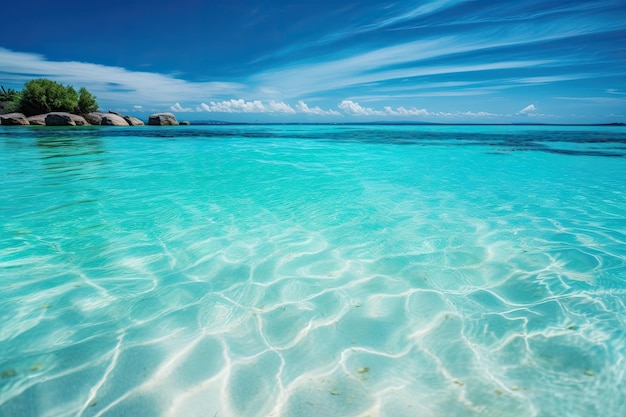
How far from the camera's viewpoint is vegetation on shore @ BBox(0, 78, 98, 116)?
4378cm

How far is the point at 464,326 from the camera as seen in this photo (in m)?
2.30

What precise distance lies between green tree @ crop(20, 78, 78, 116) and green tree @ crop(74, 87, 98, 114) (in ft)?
6.28

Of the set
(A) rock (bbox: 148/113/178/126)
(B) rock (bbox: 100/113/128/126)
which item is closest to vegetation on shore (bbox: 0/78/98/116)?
(B) rock (bbox: 100/113/128/126)

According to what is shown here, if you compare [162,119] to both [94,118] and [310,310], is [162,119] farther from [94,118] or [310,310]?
[310,310]

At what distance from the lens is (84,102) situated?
160 ft

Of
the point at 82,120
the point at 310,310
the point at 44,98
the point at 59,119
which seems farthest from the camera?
the point at 44,98

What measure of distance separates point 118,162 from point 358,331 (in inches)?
456

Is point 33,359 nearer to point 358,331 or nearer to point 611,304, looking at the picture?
point 358,331

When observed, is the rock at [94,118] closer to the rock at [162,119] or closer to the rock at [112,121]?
the rock at [112,121]

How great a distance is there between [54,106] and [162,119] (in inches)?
565

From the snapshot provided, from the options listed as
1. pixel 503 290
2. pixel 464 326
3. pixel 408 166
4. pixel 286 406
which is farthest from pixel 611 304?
pixel 408 166

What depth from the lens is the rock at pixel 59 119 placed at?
39.0m

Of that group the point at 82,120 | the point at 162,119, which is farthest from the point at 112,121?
the point at 162,119

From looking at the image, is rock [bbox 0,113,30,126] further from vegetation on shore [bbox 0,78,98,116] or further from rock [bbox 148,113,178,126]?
rock [bbox 148,113,178,126]
